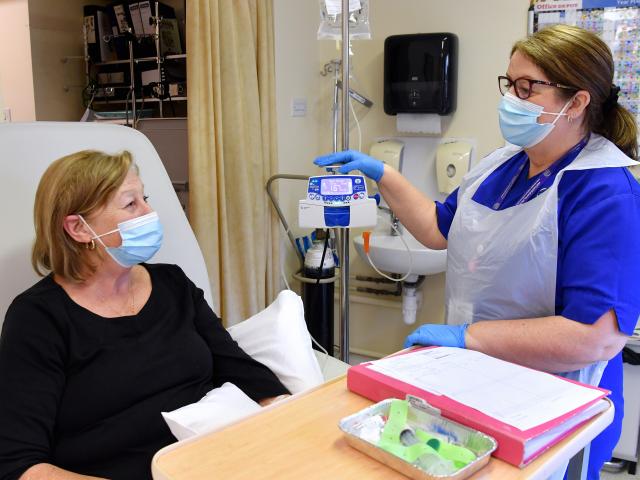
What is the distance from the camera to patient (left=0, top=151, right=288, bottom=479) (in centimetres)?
108

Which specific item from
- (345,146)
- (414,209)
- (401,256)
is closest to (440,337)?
(414,209)

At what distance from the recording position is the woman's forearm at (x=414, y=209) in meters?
1.59

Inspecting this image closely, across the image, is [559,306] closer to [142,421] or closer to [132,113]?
[142,421]

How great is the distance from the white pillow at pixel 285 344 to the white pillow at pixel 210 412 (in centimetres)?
14

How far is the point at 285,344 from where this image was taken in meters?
1.47

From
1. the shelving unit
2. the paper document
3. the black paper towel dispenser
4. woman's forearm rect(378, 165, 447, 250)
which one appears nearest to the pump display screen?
woman's forearm rect(378, 165, 447, 250)

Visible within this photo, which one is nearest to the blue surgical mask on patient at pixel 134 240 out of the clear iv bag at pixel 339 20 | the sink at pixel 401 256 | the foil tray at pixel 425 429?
the foil tray at pixel 425 429

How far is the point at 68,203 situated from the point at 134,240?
0.16m

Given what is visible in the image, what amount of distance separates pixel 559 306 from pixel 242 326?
2.72 ft

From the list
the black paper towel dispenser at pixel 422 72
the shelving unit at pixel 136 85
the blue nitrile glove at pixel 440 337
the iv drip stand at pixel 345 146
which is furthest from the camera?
the shelving unit at pixel 136 85

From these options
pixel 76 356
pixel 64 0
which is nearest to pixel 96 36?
pixel 64 0

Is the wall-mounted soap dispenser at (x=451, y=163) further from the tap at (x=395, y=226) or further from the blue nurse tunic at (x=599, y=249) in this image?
the blue nurse tunic at (x=599, y=249)

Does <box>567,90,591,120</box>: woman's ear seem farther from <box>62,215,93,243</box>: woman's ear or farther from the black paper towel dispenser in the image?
the black paper towel dispenser

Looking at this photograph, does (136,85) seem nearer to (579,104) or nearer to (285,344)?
(285,344)
